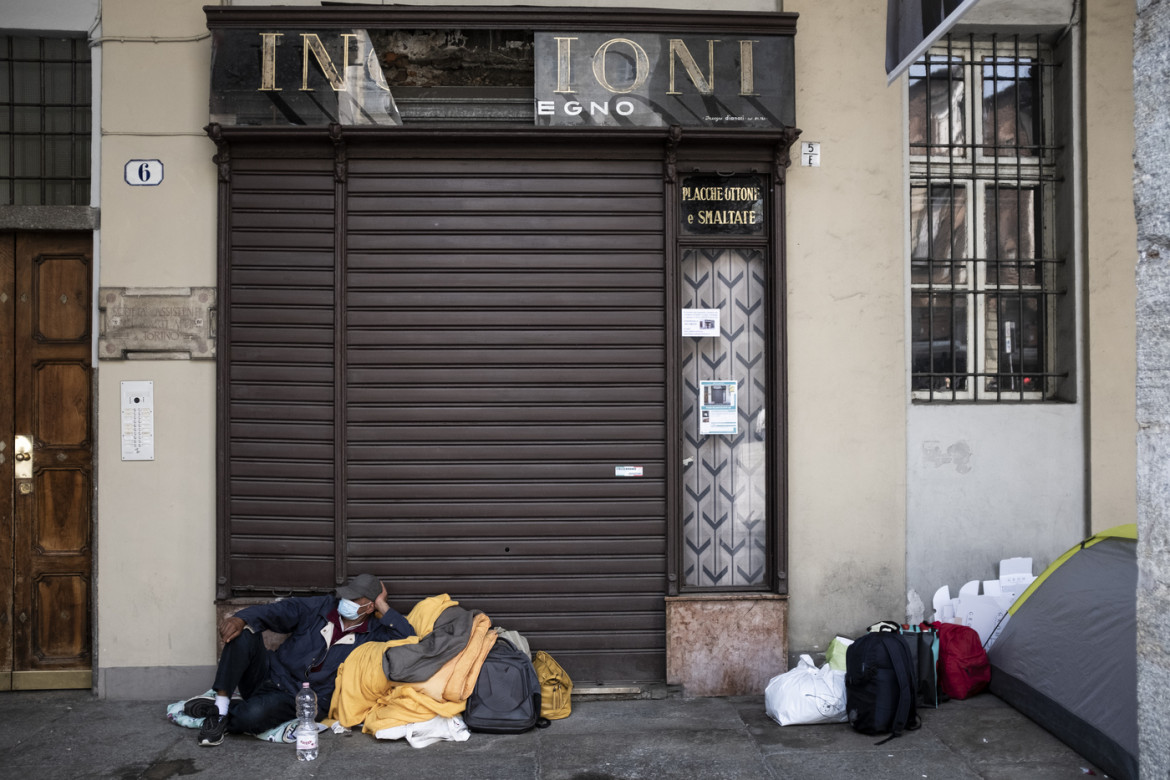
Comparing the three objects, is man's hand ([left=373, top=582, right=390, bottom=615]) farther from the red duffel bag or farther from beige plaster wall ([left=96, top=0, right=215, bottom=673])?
the red duffel bag

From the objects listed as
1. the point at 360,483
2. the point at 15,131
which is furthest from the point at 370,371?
the point at 15,131

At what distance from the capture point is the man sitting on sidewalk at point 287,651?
5.42 m

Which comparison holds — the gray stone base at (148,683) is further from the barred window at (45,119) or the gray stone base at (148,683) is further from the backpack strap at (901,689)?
the backpack strap at (901,689)

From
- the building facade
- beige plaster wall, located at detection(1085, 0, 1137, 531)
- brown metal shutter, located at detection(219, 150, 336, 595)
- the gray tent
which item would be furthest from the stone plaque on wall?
beige plaster wall, located at detection(1085, 0, 1137, 531)

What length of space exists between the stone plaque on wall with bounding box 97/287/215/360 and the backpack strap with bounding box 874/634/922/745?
5036 mm

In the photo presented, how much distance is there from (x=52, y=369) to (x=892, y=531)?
6300mm

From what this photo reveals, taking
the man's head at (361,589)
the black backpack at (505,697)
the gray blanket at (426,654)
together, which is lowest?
the black backpack at (505,697)

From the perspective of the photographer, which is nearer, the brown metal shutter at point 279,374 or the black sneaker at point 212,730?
the black sneaker at point 212,730

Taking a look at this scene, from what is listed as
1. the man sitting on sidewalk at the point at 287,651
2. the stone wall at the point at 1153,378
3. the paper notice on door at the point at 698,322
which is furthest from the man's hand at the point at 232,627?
the stone wall at the point at 1153,378

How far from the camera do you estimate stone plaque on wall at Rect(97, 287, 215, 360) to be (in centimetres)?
619

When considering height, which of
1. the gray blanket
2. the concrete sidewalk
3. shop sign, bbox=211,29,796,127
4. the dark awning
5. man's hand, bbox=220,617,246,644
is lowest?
the concrete sidewalk

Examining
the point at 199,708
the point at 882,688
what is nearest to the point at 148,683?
the point at 199,708

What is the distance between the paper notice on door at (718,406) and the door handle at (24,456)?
4.91 metres

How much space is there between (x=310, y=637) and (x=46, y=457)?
2.49 m
